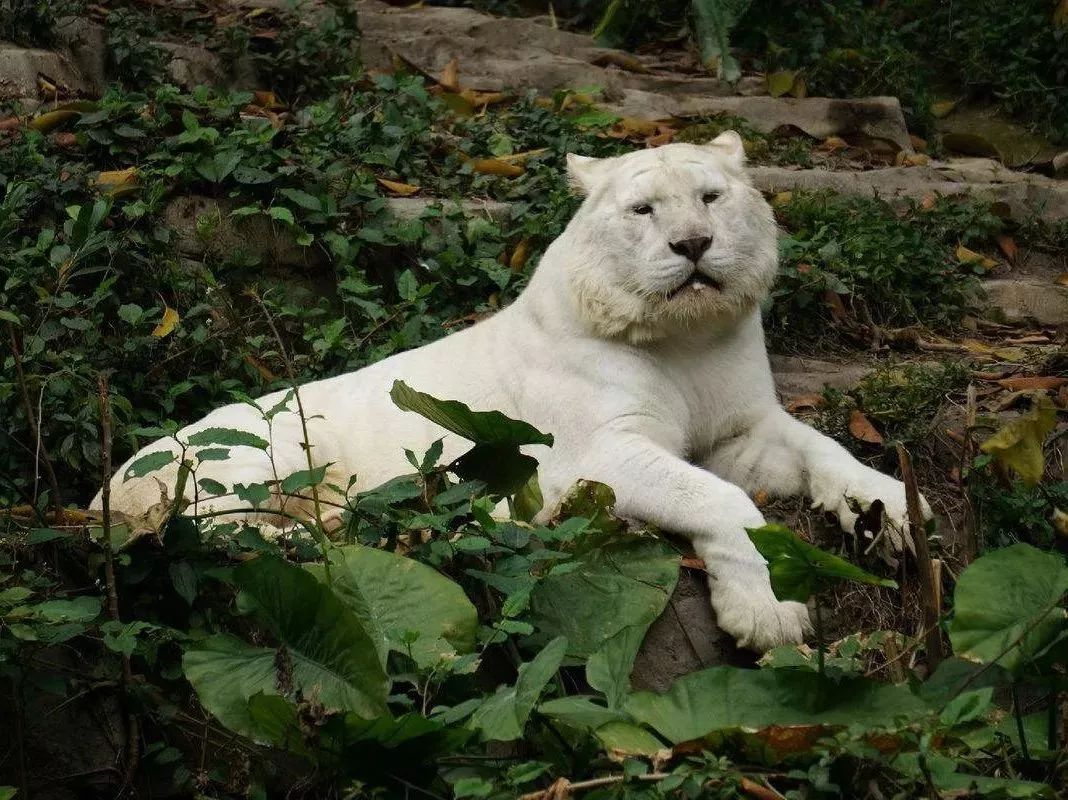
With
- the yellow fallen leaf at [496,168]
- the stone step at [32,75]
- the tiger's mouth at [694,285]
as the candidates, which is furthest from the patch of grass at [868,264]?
the stone step at [32,75]

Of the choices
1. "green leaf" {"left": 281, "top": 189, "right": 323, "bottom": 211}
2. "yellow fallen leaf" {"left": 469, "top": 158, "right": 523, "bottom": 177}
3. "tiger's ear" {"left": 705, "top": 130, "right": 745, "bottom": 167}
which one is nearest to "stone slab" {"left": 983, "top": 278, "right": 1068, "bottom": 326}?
"tiger's ear" {"left": 705, "top": 130, "right": 745, "bottom": 167}

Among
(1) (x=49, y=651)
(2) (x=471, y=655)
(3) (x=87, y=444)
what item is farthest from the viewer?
(3) (x=87, y=444)

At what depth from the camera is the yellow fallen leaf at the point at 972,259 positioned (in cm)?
743

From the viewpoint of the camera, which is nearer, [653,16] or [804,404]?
[804,404]

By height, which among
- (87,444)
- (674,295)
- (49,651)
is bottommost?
(87,444)

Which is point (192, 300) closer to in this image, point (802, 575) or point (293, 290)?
point (293, 290)

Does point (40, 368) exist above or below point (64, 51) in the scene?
below

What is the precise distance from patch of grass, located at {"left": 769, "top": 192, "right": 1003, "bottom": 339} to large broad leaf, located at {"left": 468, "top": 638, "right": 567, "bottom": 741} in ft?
12.8

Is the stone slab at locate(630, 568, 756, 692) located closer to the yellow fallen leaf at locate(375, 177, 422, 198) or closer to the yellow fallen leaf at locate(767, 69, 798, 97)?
the yellow fallen leaf at locate(375, 177, 422, 198)

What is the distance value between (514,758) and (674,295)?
7.25 ft

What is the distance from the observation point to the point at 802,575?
3.12 meters

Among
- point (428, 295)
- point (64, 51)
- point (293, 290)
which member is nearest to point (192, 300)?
point (293, 290)

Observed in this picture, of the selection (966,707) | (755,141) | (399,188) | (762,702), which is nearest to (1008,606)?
(966,707)

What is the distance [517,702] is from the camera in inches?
122
